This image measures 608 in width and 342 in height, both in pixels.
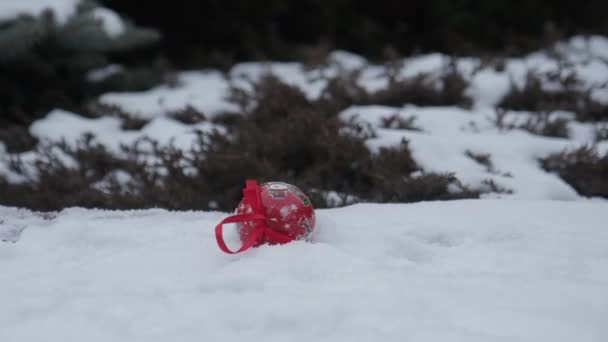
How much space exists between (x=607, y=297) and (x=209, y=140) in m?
2.49

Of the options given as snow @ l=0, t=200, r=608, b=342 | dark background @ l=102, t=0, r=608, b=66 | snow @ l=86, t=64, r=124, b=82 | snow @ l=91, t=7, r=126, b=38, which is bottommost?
snow @ l=0, t=200, r=608, b=342

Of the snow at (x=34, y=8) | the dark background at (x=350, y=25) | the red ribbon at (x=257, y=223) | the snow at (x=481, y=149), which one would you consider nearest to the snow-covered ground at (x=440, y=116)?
→ the snow at (x=481, y=149)

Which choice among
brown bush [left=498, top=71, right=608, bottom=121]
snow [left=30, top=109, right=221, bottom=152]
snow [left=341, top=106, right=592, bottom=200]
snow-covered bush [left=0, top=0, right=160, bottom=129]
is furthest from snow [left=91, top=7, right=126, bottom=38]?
brown bush [left=498, top=71, right=608, bottom=121]

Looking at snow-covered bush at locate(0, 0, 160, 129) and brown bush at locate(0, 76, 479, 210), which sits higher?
snow-covered bush at locate(0, 0, 160, 129)

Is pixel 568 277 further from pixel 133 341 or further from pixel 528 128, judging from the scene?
pixel 528 128

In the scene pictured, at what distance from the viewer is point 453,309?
1.54m

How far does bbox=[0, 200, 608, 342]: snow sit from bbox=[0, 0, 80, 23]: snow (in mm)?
2492

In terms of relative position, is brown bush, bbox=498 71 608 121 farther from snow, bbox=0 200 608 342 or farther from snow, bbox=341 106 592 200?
snow, bbox=0 200 608 342

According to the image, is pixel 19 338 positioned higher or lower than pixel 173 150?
lower

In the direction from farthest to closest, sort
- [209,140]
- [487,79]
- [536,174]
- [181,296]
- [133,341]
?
[487,79]
[209,140]
[536,174]
[181,296]
[133,341]

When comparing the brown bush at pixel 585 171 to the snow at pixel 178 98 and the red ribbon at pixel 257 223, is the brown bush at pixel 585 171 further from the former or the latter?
the snow at pixel 178 98

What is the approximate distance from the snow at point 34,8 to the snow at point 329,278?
8.17ft

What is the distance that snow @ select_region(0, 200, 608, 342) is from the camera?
1.49m

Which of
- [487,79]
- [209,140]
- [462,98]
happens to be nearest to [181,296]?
[209,140]
